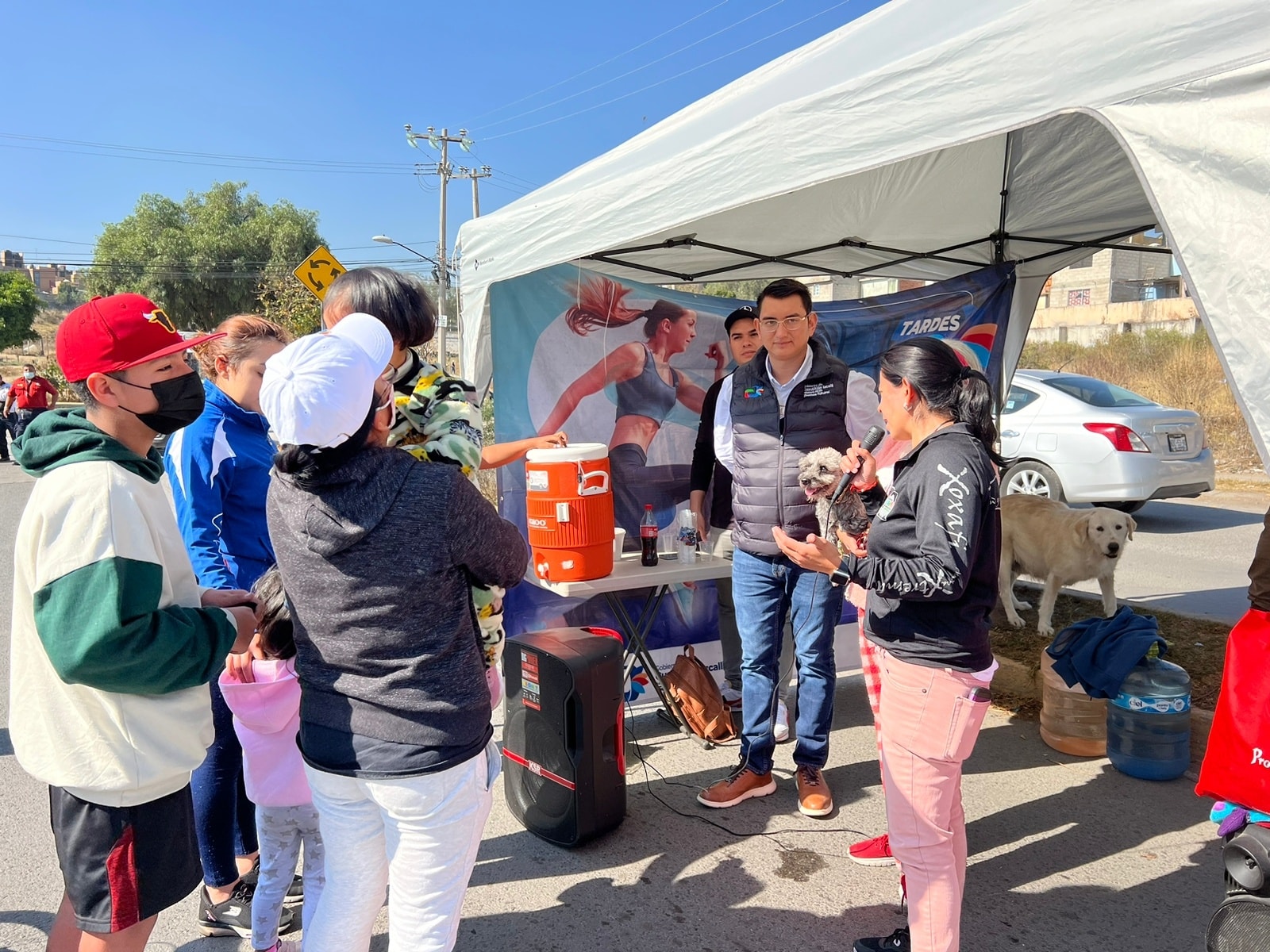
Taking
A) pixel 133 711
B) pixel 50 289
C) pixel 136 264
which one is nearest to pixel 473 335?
pixel 133 711

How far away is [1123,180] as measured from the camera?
4.07m

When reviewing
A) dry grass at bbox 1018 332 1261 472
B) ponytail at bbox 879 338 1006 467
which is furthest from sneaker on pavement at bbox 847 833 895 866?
dry grass at bbox 1018 332 1261 472

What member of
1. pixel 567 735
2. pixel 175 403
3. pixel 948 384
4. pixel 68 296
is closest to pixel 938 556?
pixel 948 384

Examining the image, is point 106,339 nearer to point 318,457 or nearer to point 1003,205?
point 318,457

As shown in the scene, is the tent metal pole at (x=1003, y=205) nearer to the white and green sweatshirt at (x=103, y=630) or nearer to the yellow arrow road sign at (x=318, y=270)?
the white and green sweatshirt at (x=103, y=630)

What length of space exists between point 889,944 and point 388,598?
6.41 ft

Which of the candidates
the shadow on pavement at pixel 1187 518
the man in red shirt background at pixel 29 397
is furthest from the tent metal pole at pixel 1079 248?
the man in red shirt background at pixel 29 397

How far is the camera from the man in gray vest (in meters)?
3.28

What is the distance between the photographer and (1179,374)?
1529 centimetres

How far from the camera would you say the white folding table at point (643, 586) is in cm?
375

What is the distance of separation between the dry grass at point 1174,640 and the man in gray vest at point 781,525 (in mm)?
2039

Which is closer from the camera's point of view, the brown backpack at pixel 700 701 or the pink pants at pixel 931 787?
the pink pants at pixel 931 787

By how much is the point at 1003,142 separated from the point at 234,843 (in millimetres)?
4608

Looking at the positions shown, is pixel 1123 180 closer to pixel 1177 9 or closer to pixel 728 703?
pixel 1177 9
